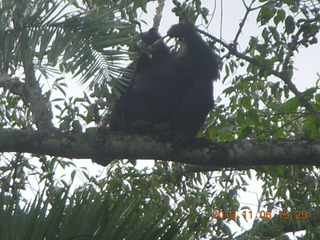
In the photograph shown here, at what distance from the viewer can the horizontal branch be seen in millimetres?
4383

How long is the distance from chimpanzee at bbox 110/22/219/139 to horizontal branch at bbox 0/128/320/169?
2.43ft

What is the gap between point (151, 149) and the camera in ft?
15.2

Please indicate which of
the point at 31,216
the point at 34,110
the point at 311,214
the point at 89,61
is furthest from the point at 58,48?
the point at 311,214

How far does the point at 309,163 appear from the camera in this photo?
4629 mm

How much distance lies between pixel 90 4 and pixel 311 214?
2.91 m

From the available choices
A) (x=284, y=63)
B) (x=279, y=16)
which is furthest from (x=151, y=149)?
(x=279, y=16)

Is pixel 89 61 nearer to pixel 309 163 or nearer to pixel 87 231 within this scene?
pixel 87 231

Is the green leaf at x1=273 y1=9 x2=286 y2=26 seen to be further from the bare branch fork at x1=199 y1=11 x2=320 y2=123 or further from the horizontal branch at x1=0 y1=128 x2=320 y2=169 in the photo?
the horizontal branch at x1=0 y1=128 x2=320 y2=169

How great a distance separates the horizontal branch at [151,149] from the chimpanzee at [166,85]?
2.43 feet

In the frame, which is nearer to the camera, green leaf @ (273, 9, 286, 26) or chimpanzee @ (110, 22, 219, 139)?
green leaf @ (273, 9, 286, 26)

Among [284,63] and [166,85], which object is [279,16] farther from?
[166,85]

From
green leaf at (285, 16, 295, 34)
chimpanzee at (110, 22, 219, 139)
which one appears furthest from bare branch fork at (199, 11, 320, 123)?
chimpanzee at (110, 22, 219, 139)

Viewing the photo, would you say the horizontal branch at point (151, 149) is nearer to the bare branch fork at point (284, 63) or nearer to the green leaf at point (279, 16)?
the bare branch fork at point (284, 63)

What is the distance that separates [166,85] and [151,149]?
1.55 metres
